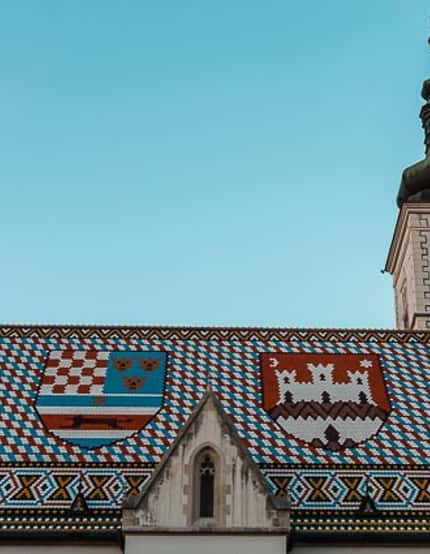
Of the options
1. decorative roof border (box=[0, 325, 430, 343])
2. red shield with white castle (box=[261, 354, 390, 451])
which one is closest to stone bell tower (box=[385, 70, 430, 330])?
decorative roof border (box=[0, 325, 430, 343])

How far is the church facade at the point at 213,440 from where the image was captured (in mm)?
16281

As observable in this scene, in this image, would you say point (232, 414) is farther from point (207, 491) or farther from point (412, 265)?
point (412, 265)

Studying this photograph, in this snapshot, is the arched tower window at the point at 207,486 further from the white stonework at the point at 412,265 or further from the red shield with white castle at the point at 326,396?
the white stonework at the point at 412,265

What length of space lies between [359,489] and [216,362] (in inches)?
183

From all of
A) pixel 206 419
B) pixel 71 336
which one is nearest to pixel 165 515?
pixel 206 419

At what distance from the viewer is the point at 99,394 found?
20.0m

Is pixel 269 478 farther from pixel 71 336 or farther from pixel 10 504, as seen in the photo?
pixel 71 336

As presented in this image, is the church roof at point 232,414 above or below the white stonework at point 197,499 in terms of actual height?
above

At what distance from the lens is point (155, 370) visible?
20.9 m

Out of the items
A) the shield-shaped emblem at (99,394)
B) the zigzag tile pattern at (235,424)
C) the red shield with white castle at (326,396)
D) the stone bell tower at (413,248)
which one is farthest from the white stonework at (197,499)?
the stone bell tower at (413,248)

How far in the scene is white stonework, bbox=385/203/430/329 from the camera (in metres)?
27.0

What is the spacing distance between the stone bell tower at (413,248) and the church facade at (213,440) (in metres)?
4.88

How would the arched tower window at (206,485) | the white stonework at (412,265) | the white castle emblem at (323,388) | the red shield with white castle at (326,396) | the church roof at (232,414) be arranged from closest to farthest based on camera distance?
1. the arched tower window at (206,485)
2. the church roof at (232,414)
3. the red shield with white castle at (326,396)
4. the white castle emblem at (323,388)
5. the white stonework at (412,265)

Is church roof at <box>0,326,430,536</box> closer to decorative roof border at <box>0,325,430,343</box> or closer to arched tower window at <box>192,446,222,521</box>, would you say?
decorative roof border at <box>0,325,430,343</box>
